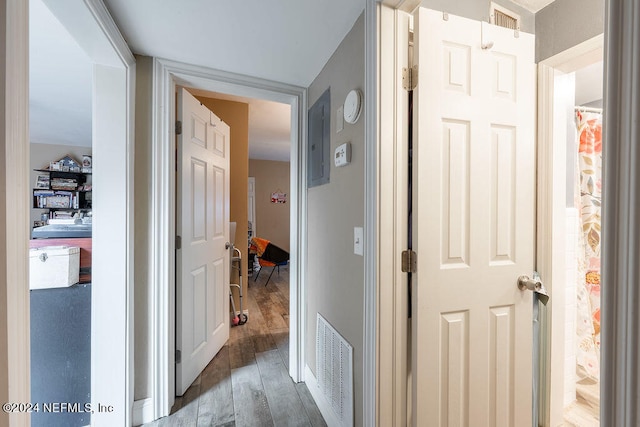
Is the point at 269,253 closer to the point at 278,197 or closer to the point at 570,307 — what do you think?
the point at 278,197

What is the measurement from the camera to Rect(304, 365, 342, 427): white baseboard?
1532 mm

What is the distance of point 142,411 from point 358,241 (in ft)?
5.45

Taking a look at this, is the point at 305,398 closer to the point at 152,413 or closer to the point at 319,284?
the point at 319,284

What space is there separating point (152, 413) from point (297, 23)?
7.67 ft

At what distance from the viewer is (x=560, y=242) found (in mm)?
1451

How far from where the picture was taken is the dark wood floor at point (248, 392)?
166 centimetres

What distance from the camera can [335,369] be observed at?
151 cm

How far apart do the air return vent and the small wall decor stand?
5664 millimetres

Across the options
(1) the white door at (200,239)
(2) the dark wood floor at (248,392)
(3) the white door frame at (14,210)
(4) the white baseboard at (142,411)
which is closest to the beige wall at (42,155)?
(1) the white door at (200,239)

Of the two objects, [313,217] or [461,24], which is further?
[313,217]

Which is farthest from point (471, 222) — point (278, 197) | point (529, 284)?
point (278, 197)

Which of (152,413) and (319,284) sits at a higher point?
(319,284)

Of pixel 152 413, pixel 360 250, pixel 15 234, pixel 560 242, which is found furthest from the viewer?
pixel 152 413

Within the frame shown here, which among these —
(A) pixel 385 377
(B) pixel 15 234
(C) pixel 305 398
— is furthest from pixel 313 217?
(B) pixel 15 234
